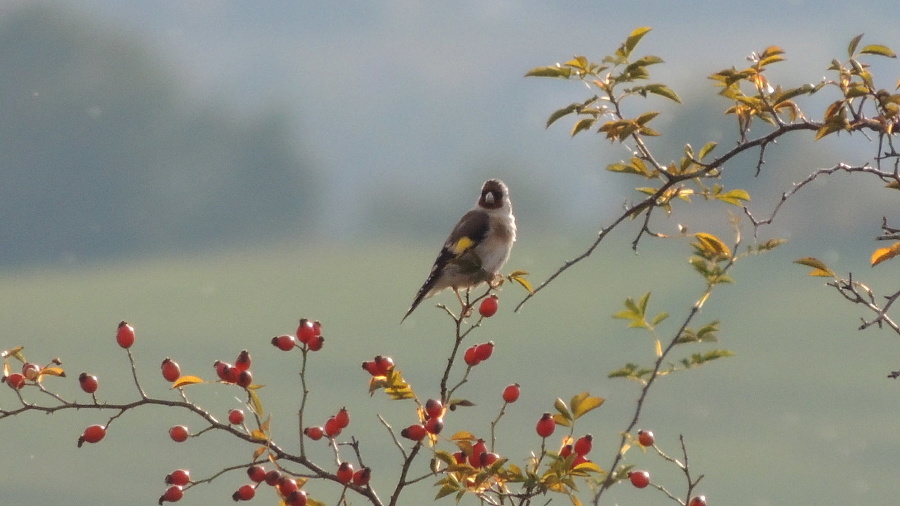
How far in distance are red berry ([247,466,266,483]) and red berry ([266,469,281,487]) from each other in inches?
0.5

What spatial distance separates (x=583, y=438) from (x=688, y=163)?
69 cm

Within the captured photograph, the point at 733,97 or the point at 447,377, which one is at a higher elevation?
the point at 733,97

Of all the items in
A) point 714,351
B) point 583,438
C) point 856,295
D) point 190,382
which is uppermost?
point 856,295

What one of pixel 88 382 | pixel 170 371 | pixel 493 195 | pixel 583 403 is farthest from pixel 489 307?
pixel 493 195

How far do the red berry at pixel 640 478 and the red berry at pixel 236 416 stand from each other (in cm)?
91

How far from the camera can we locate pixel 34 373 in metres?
2.26

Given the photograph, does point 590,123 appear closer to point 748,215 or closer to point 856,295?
Answer: point 748,215

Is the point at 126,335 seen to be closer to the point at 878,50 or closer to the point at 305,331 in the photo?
the point at 305,331

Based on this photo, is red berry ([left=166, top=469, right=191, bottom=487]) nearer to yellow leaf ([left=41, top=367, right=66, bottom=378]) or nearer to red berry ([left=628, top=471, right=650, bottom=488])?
yellow leaf ([left=41, top=367, right=66, bottom=378])

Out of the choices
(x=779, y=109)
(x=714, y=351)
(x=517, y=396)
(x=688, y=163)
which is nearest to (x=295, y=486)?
(x=517, y=396)

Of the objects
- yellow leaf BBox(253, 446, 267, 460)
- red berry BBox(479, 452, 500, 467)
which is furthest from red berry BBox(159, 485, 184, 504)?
red berry BBox(479, 452, 500, 467)

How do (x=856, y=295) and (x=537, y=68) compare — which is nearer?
(x=856, y=295)

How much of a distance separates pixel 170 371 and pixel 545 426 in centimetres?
86

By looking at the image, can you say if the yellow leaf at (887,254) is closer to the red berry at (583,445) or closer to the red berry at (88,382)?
the red berry at (583,445)
